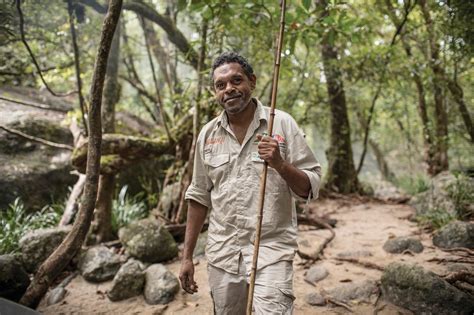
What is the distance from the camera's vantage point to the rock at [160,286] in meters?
3.71

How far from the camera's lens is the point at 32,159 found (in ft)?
20.5

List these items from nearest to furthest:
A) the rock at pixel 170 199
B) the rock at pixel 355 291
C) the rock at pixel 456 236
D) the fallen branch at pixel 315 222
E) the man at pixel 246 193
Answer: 1. the man at pixel 246 193
2. the rock at pixel 355 291
3. the rock at pixel 456 236
4. the rock at pixel 170 199
5. the fallen branch at pixel 315 222

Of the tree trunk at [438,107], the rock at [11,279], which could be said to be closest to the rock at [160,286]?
the rock at [11,279]

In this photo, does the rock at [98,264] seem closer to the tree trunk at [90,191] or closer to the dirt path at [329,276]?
the dirt path at [329,276]

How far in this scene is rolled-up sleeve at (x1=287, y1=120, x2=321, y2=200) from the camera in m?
2.04

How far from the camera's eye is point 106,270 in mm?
4309

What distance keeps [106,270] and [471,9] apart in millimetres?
5296

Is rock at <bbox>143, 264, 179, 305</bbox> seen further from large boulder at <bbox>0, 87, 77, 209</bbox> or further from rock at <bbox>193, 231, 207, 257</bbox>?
large boulder at <bbox>0, 87, 77, 209</bbox>

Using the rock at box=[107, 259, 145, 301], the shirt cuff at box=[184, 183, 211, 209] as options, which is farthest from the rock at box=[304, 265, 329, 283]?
the shirt cuff at box=[184, 183, 211, 209]

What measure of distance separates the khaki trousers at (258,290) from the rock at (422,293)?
73.0 inches

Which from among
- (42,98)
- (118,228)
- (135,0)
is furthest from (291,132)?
(42,98)

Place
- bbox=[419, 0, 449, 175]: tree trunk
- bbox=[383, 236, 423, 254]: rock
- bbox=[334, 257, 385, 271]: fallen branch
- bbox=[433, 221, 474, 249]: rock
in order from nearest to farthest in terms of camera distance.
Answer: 1. bbox=[334, 257, 385, 271]: fallen branch
2. bbox=[433, 221, 474, 249]: rock
3. bbox=[383, 236, 423, 254]: rock
4. bbox=[419, 0, 449, 175]: tree trunk

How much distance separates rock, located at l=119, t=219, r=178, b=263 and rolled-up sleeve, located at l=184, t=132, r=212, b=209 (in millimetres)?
2516

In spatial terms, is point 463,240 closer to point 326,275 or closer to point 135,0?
point 326,275
